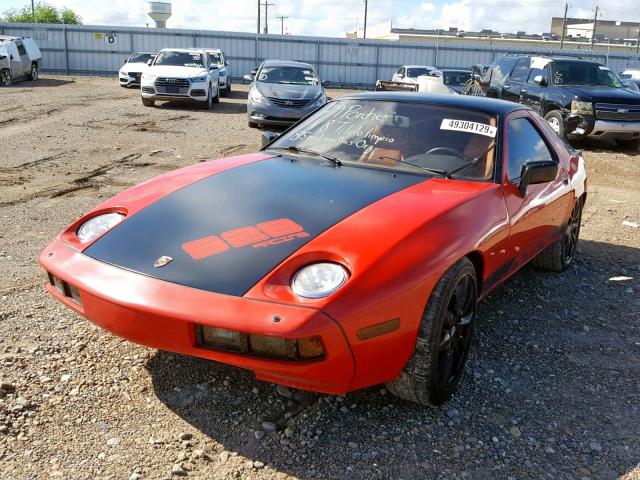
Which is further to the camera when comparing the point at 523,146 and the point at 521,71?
the point at 521,71

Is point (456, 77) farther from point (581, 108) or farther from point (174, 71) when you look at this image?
point (581, 108)

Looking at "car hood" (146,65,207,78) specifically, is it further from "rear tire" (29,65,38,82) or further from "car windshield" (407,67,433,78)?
"rear tire" (29,65,38,82)

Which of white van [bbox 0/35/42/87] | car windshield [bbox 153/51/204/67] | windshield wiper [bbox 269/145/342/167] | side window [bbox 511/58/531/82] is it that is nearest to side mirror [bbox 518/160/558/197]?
windshield wiper [bbox 269/145/342/167]

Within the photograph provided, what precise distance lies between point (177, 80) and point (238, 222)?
13.7m

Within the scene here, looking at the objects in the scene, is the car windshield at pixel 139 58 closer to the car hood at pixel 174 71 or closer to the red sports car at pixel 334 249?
the car hood at pixel 174 71

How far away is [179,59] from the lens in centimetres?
1712

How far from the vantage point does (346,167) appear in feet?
12.3

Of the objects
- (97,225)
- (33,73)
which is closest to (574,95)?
(97,225)

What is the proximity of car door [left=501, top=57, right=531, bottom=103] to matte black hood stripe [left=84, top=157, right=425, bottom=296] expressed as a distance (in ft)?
34.5

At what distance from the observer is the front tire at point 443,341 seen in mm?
2707

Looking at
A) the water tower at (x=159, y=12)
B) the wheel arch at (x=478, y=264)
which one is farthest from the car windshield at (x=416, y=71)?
the water tower at (x=159, y=12)

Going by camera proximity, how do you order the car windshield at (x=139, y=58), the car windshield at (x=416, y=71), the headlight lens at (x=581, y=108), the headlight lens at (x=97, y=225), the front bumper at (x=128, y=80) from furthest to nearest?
the car windshield at (x=139, y=58) < the car windshield at (x=416, y=71) < the front bumper at (x=128, y=80) < the headlight lens at (x=581, y=108) < the headlight lens at (x=97, y=225)

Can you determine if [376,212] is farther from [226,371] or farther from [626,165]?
[626,165]

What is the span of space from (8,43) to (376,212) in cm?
2241
